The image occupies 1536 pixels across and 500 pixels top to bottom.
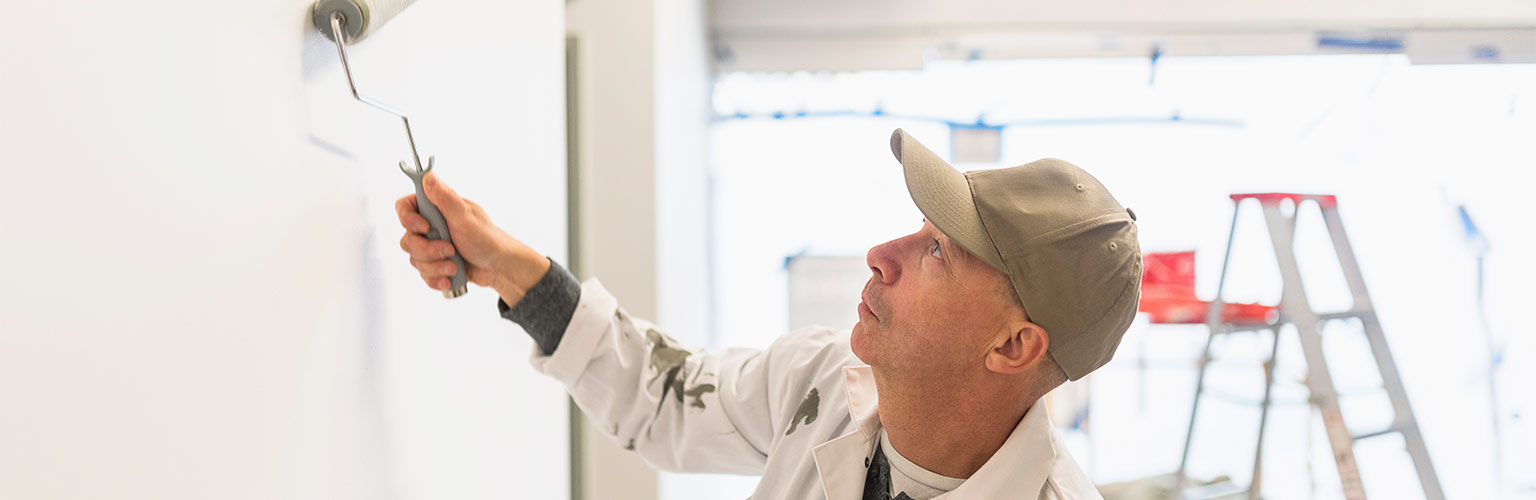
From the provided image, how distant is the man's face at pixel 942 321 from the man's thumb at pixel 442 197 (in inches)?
17.0

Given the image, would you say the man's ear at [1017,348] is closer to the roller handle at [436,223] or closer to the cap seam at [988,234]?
the cap seam at [988,234]

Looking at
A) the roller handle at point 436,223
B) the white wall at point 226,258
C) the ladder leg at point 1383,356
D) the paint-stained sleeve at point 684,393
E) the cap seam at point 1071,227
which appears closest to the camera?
the white wall at point 226,258

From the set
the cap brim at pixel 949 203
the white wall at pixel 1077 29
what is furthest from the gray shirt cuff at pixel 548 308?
the white wall at pixel 1077 29

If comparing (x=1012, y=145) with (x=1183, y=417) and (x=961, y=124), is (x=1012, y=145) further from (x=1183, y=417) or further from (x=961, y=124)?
(x=1183, y=417)

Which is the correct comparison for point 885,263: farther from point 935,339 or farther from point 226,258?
point 226,258

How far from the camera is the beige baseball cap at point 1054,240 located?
98 cm

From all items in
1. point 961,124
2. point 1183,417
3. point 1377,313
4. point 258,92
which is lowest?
point 1183,417

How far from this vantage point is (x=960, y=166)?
3133 millimetres

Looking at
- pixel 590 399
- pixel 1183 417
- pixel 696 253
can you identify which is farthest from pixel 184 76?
pixel 1183 417

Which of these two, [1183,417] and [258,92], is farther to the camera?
[1183,417]

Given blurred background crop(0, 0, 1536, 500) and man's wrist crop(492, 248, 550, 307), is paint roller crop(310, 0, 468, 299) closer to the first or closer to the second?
blurred background crop(0, 0, 1536, 500)

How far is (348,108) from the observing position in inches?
29.6

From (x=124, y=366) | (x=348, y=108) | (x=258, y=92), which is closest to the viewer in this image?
(x=124, y=366)

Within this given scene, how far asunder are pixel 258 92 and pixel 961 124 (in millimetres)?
2684
